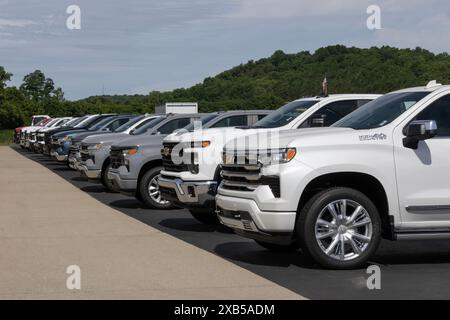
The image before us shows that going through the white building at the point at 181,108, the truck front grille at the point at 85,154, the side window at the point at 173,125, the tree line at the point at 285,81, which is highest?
the tree line at the point at 285,81

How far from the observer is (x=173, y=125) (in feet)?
57.0

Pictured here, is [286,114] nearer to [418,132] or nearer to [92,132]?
[418,132]

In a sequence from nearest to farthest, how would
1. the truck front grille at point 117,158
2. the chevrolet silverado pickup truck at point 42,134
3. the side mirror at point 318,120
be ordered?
the side mirror at point 318,120
the truck front grille at point 117,158
the chevrolet silverado pickup truck at point 42,134

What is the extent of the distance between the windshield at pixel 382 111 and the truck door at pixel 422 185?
14.3 inches

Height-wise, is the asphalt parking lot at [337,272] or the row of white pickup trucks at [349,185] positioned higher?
Answer: the row of white pickup trucks at [349,185]

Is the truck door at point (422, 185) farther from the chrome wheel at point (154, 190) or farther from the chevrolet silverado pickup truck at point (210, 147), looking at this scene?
the chrome wheel at point (154, 190)

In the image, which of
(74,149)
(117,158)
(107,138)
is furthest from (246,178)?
(74,149)

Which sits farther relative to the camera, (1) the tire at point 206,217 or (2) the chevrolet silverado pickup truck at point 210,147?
(1) the tire at point 206,217

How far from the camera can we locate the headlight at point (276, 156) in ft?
29.1

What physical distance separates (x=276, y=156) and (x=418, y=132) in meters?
1.46

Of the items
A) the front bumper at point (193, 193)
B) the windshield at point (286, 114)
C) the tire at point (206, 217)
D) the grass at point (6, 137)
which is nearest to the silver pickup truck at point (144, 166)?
the tire at point (206, 217)
